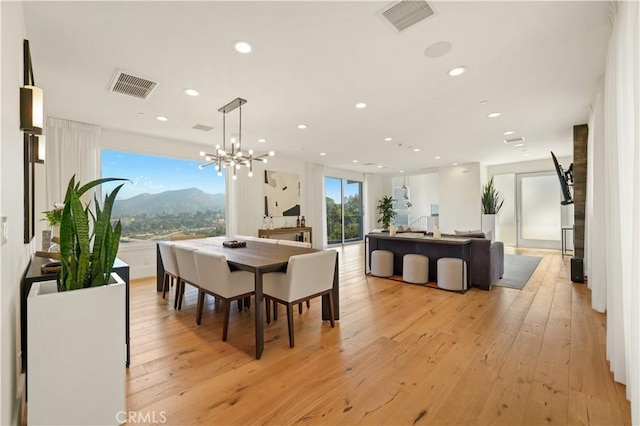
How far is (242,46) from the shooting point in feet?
7.98

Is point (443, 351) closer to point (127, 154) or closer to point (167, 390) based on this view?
point (167, 390)

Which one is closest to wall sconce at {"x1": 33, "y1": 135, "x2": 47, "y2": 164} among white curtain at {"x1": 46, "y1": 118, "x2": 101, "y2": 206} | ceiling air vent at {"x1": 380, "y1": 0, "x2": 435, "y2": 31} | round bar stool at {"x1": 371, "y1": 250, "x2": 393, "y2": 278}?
white curtain at {"x1": 46, "y1": 118, "x2": 101, "y2": 206}

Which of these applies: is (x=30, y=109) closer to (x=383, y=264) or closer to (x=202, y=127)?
(x=202, y=127)

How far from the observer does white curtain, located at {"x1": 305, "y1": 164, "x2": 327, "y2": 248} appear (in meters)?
8.39

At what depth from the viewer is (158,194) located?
561cm

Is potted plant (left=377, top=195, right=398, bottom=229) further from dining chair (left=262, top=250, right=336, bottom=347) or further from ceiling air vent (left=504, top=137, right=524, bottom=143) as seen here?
dining chair (left=262, top=250, right=336, bottom=347)

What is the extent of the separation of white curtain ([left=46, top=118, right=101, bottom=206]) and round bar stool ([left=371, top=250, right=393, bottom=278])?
200 inches

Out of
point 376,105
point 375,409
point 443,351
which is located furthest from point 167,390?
point 376,105

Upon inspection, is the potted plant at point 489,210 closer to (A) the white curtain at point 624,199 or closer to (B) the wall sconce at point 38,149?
(A) the white curtain at point 624,199

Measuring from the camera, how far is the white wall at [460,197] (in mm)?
8758

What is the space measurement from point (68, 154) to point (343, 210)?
747 cm

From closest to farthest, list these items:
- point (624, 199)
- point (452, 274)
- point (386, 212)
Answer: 1. point (624, 199)
2. point (452, 274)
3. point (386, 212)

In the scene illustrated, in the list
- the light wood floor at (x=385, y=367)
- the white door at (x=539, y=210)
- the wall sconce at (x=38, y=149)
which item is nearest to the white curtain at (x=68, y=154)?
the wall sconce at (x=38, y=149)

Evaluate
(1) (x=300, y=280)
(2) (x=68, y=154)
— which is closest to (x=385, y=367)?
(1) (x=300, y=280)
